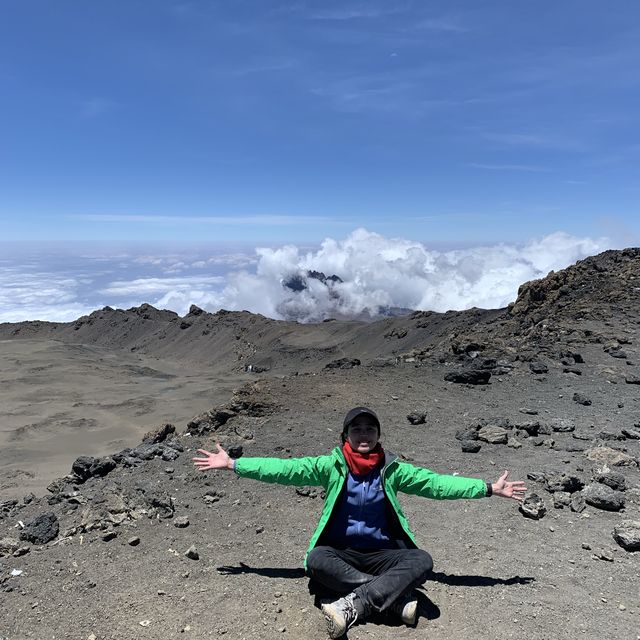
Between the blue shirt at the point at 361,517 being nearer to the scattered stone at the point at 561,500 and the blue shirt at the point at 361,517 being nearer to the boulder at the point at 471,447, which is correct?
the scattered stone at the point at 561,500

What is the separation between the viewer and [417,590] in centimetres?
377

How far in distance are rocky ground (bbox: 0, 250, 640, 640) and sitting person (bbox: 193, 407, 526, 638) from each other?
0.33 meters

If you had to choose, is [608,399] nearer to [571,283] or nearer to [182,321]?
[571,283]

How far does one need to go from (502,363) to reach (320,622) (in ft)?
29.0

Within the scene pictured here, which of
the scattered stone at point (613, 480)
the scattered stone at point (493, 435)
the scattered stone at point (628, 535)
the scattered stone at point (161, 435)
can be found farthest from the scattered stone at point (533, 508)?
the scattered stone at point (161, 435)

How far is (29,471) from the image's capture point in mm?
10516

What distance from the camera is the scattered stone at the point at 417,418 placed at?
314 inches

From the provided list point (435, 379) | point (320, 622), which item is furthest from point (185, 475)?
point (435, 379)

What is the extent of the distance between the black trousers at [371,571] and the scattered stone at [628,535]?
202cm

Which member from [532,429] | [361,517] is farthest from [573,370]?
[361,517]

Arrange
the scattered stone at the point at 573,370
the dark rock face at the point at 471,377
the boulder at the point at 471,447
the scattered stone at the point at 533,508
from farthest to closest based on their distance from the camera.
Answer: the scattered stone at the point at 573,370 → the dark rock face at the point at 471,377 → the boulder at the point at 471,447 → the scattered stone at the point at 533,508

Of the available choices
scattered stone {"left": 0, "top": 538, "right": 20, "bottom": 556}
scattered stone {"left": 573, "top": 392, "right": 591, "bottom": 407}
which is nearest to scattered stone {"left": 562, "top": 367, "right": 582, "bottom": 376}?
scattered stone {"left": 573, "top": 392, "right": 591, "bottom": 407}

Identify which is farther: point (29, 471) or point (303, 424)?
point (29, 471)

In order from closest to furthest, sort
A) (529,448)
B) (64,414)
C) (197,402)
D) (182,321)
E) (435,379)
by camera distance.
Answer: (529,448), (435,379), (64,414), (197,402), (182,321)
